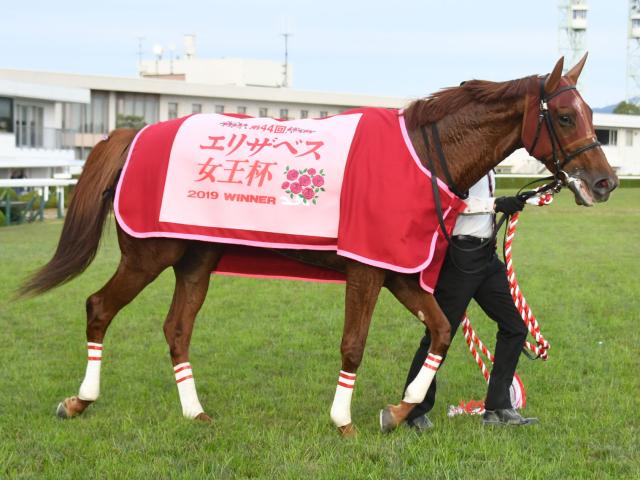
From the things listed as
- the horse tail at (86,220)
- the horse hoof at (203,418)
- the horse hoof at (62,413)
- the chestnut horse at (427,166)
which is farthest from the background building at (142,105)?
the horse hoof at (203,418)

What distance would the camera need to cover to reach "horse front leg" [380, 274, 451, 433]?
16.2 ft

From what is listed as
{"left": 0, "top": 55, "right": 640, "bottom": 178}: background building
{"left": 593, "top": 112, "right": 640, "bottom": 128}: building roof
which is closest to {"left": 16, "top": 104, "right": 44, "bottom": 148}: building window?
{"left": 0, "top": 55, "right": 640, "bottom": 178}: background building

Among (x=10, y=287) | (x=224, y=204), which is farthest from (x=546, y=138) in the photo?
(x=10, y=287)

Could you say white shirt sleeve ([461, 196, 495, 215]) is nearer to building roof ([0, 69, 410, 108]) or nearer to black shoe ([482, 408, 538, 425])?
black shoe ([482, 408, 538, 425])

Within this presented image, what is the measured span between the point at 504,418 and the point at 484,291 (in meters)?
0.72

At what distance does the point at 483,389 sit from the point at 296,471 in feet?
7.28

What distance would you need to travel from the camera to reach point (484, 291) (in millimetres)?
5176

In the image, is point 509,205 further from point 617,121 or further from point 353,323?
point 617,121

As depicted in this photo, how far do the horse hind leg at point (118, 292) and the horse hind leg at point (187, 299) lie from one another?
0.17 m

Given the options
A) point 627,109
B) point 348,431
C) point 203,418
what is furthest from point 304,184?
point 627,109

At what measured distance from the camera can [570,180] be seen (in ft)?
15.2

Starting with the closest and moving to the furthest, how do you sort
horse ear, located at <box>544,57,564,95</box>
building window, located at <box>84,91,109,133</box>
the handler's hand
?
horse ear, located at <box>544,57,564,95</box>, the handler's hand, building window, located at <box>84,91,109,133</box>

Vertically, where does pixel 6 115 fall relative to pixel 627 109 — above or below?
below

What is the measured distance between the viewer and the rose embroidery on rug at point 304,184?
489cm
